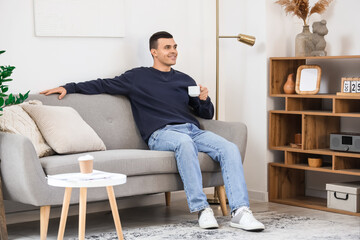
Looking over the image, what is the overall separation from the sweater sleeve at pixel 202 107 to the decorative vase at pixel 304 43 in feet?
2.69

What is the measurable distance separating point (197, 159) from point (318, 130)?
1.24m

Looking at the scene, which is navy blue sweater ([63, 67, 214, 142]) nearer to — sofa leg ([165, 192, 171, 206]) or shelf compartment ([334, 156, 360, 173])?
sofa leg ([165, 192, 171, 206])

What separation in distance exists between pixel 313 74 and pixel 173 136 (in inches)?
51.3

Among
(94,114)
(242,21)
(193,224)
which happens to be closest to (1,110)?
(94,114)

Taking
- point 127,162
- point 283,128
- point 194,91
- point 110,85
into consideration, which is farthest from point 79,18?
point 283,128

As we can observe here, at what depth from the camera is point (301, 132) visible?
5047 mm

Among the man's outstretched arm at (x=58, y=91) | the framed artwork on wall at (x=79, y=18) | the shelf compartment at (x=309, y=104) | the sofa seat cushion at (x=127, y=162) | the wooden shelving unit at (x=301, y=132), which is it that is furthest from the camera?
the shelf compartment at (x=309, y=104)

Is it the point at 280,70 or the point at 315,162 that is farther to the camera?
the point at 280,70

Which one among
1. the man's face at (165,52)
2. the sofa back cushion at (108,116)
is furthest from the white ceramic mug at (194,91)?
the sofa back cushion at (108,116)

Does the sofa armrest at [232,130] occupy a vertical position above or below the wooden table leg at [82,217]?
above

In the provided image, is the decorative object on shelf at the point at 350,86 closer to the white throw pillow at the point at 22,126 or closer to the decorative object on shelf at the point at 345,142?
the decorative object on shelf at the point at 345,142

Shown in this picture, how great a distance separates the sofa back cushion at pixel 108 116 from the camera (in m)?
4.08

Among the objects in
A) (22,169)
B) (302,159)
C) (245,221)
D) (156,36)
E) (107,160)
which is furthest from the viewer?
(302,159)

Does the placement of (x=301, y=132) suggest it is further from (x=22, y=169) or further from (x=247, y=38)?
(x=22, y=169)
